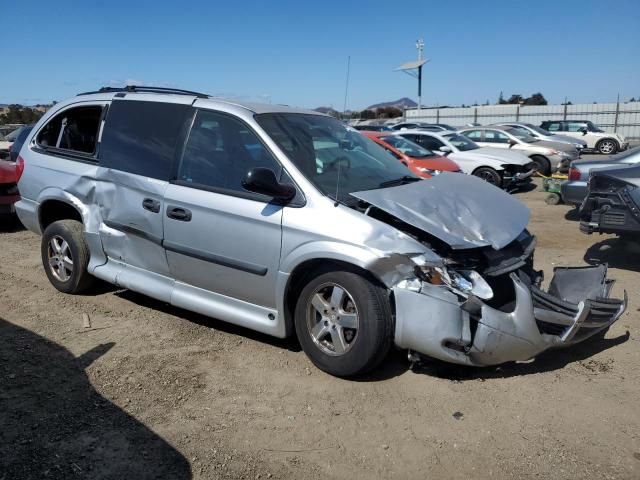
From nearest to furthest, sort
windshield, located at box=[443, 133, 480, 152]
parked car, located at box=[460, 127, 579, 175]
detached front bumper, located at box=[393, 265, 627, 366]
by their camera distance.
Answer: detached front bumper, located at box=[393, 265, 627, 366], windshield, located at box=[443, 133, 480, 152], parked car, located at box=[460, 127, 579, 175]

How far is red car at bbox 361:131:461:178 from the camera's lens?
36.8 feet

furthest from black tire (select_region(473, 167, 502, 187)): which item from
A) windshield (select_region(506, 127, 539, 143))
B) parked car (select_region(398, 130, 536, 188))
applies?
windshield (select_region(506, 127, 539, 143))

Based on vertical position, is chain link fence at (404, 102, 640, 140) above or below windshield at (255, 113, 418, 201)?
above

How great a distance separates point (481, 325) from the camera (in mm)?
3297

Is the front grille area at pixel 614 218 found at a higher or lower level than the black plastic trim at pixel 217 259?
higher

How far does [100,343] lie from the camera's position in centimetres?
428

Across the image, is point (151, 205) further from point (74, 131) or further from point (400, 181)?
point (400, 181)

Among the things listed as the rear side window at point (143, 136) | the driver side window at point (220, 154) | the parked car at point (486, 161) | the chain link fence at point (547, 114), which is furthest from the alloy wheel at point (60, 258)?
the chain link fence at point (547, 114)

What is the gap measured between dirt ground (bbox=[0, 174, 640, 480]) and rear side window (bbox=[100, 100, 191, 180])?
134 centimetres

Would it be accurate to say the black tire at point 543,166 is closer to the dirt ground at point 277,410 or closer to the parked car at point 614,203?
the parked car at point 614,203

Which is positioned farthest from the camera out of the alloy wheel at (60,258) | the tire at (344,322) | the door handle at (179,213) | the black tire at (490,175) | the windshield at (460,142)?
the windshield at (460,142)

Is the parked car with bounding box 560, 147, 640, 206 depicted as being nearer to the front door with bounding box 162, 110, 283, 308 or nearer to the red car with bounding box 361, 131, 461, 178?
the red car with bounding box 361, 131, 461, 178

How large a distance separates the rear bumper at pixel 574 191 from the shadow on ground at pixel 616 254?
0.73 m

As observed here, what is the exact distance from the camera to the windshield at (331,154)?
3.91m
